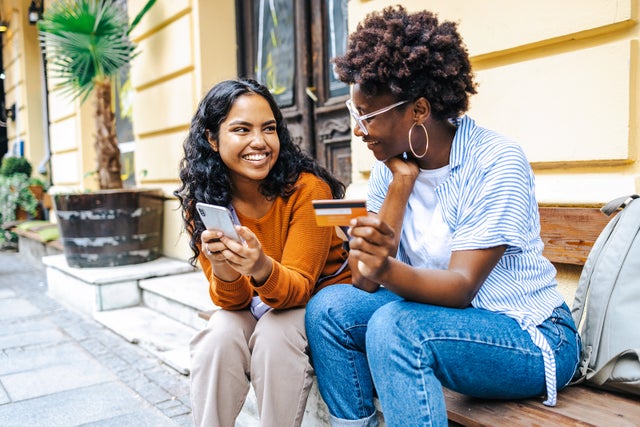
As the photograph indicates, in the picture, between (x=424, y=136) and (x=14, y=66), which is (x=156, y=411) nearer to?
(x=424, y=136)

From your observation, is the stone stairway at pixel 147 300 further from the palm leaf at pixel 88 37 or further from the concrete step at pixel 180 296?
the palm leaf at pixel 88 37

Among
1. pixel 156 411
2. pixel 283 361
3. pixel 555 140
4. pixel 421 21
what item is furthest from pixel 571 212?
pixel 156 411

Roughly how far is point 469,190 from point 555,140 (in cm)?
99

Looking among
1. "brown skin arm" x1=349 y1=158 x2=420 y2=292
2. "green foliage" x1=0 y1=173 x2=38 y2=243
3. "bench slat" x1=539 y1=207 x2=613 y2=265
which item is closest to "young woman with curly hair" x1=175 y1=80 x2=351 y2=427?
"brown skin arm" x1=349 y1=158 x2=420 y2=292

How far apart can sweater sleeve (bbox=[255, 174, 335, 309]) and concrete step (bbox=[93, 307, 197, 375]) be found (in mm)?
1599

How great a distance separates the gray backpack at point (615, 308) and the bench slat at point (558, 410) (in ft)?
0.15

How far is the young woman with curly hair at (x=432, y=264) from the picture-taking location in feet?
4.98

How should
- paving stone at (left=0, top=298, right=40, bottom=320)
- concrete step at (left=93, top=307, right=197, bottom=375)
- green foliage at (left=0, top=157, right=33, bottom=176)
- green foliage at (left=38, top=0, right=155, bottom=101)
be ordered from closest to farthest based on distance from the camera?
1. concrete step at (left=93, top=307, right=197, bottom=375)
2. paving stone at (left=0, top=298, right=40, bottom=320)
3. green foliage at (left=38, top=0, right=155, bottom=101)
4. green foliage at (left=0, top=157, right=33, bottom=176)

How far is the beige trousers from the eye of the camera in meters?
1.92

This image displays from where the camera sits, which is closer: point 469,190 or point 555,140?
point 469,190

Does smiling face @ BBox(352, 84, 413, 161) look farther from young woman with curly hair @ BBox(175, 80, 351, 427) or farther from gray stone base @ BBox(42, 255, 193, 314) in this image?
gray stone base @ BBox(42, 255, 193, 314)

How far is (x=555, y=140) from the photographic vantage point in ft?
8.01

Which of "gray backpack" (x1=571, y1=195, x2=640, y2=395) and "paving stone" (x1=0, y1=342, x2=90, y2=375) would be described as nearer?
"gray backpack" (x1=571, y1=195, x2=640, y2=395)

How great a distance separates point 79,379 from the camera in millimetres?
3438
